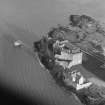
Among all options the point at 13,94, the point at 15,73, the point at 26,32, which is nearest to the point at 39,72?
the point at 15,73

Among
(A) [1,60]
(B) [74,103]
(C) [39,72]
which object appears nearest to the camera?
(B) [74,103]

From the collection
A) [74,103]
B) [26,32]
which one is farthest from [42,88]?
[26,32]

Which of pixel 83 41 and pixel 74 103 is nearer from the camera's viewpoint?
pixel 74 103

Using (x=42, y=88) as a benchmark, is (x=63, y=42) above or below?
above

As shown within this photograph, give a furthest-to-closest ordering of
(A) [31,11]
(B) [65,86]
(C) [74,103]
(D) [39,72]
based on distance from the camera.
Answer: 1. (A) [31,11]
2. (D) [39,72]
3. (B) [65,86]
4. (C) [74,103]

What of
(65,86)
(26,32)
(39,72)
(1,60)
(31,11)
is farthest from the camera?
(31,11)

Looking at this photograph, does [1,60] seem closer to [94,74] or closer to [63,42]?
[63,42]

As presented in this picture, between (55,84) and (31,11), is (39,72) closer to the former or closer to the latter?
(55,84)

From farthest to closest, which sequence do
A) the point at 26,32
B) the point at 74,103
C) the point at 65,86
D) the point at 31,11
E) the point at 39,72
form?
the point at 31,11 → the point at 26,32 → the point at 39,72 → the point at 65,86 → the point at 74,103

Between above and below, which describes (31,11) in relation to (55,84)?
above
